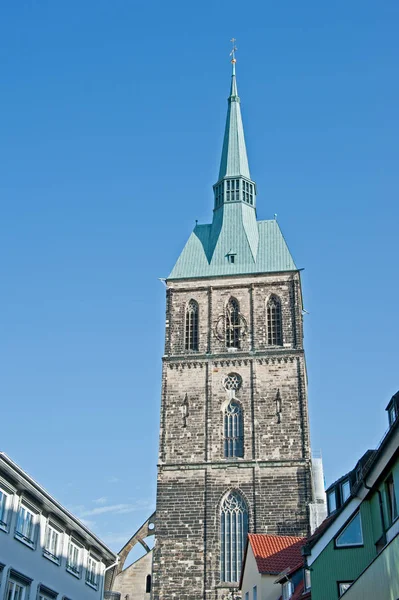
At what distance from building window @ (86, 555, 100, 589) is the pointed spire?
990 inches

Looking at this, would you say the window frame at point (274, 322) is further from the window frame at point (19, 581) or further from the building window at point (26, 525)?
the window frame at point (19, 581)

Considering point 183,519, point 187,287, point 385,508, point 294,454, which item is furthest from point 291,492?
point 385,508

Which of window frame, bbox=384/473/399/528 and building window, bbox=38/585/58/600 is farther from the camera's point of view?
building window, bbox=38/585/58/600

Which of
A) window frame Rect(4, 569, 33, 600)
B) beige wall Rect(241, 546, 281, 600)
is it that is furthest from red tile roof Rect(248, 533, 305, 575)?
window frame Rect(4, 569, 33, 600)

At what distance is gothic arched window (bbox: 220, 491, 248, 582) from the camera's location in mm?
36844

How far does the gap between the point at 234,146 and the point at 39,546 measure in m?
30.5

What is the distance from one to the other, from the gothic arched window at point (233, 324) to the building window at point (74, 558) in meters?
16.1

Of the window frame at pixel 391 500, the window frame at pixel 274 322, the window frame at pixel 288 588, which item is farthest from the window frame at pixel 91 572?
the window frame at pixel 391 500

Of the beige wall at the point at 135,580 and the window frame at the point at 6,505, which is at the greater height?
the beige wall at the point at 135,580

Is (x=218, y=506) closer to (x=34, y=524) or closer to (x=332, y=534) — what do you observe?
(x=34, y=524)

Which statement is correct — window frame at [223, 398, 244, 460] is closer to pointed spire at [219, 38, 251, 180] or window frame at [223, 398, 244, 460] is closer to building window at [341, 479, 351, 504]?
pointed spire at [219, 38, 251, 180]

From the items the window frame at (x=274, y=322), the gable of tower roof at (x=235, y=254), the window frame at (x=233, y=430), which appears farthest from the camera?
the gable of tower roof at (x=235, y=254)

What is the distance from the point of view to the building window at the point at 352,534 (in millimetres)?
17469

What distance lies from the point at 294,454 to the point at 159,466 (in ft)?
20.0
